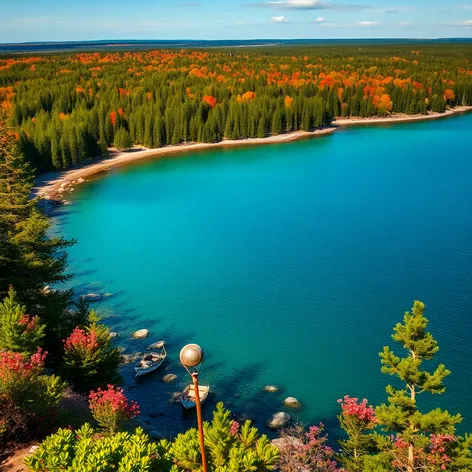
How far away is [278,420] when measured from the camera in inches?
917

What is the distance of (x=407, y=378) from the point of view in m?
15.8

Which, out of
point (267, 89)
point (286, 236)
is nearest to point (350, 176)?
point (286, 236)

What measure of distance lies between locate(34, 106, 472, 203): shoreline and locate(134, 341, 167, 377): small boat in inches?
1232

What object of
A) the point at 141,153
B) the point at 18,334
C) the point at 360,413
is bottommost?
the point at 360,413

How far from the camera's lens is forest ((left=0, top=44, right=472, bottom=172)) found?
279 ft

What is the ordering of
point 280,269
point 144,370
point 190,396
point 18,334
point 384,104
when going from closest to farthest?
point 18,334 < point 190,396 < point 144,370 < point 280,269 < point 384,104

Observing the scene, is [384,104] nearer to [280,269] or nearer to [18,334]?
[280,269]

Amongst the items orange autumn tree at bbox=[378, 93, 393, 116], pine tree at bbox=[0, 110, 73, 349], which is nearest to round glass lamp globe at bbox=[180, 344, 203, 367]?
pine tree at bbox=[0, 110, 73, 349]

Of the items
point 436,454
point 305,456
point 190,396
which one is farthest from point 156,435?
point 436,454

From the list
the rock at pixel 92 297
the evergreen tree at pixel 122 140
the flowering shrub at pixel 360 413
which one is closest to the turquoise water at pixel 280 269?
the rock at pixel 92 297

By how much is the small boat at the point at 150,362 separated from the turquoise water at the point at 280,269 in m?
0.60

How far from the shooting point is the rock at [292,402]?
2483cm

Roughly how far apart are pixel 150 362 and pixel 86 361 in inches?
264

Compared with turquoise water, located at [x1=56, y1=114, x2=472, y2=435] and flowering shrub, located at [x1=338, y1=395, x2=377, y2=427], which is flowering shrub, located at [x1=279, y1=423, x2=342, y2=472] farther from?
turquoise water, located at [x1=56, y1=114, x2=472, y2=435]
